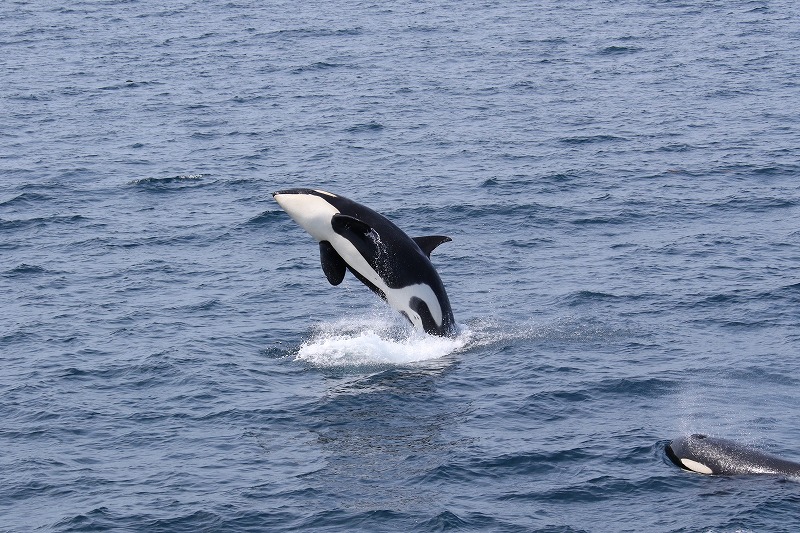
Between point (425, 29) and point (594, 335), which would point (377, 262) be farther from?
point (425, 29)

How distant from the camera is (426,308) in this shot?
31188 mm

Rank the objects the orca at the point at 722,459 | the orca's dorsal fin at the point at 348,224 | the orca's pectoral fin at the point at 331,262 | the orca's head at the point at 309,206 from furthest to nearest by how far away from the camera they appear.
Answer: the orca's pectoral fin at the point at 331,262, the orca's head at the point at 309,206, the orca's dorsal fin at the point at 348,224, the orca at the point at 722,459

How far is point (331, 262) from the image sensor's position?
1204 inches

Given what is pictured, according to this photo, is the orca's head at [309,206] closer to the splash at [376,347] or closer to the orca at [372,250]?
the orca at [372,250]

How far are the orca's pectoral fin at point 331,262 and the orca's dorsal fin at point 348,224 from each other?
565 mm

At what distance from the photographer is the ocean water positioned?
2488 cm

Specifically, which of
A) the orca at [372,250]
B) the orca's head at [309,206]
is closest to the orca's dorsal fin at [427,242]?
the orca at [372,250]

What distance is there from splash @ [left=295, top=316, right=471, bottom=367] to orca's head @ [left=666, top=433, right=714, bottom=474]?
24.7 ft

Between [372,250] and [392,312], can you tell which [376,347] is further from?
[392,312]

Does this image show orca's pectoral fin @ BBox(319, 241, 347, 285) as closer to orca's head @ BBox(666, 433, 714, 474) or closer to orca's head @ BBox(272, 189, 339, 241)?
orca's head @ BBox(272, 189, 339, 241)

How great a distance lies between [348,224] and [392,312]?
18.4ft

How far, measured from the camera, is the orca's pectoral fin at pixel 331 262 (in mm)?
30562

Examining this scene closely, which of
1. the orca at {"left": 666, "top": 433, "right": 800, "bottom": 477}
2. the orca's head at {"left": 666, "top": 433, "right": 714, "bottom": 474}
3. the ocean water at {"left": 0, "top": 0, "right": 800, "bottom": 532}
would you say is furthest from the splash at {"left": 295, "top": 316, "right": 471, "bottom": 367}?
the orca at {"left": 666, "top": 433, "right": 800, "bottom": 477}

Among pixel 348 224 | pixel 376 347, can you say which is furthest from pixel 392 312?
pixel 348 224
